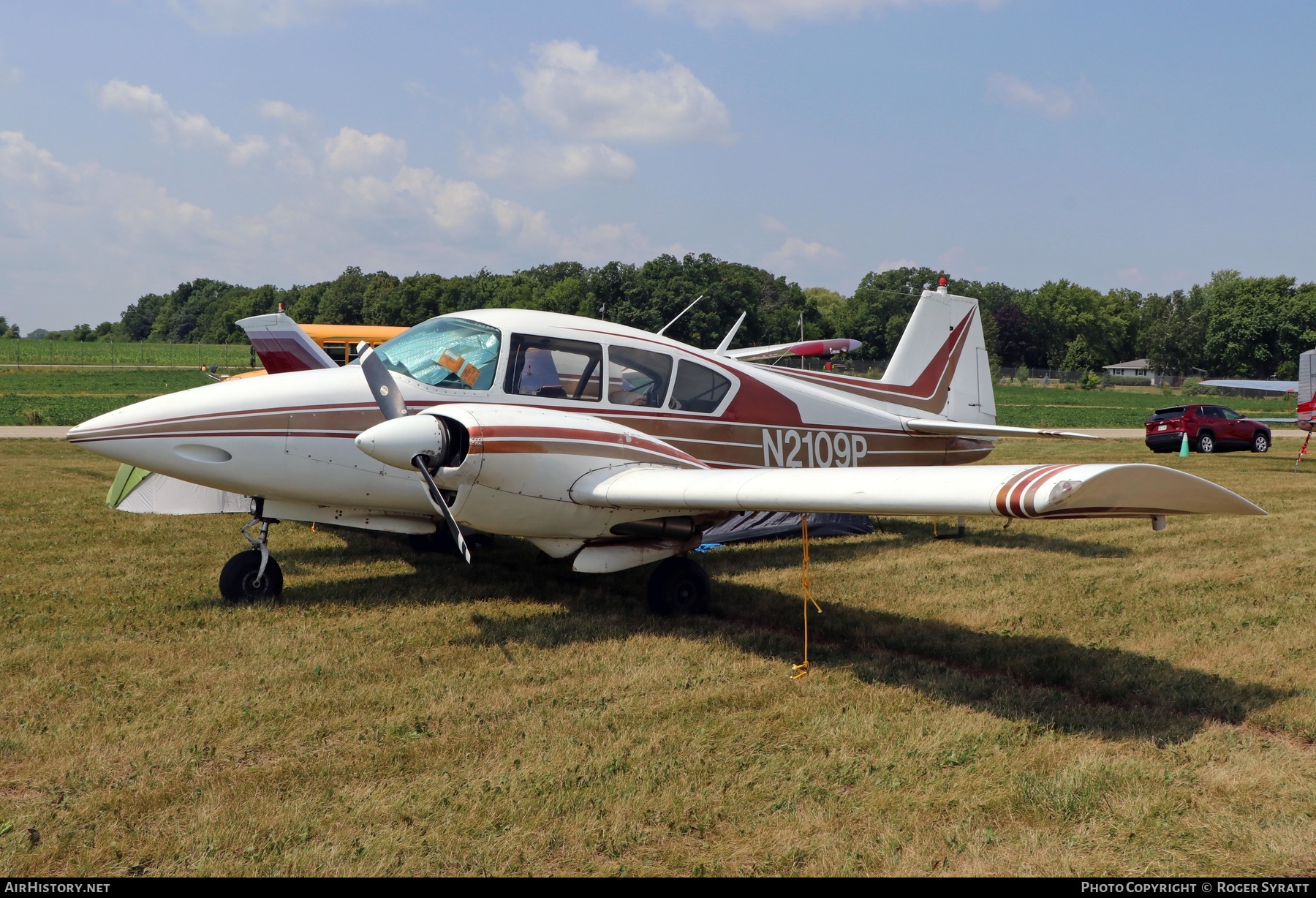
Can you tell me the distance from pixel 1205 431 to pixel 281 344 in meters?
24.0

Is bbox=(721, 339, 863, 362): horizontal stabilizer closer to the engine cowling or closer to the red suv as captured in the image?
the engine cowling

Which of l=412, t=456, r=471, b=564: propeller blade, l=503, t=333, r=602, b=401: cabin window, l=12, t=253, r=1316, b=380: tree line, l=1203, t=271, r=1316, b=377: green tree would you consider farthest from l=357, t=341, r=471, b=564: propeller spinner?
l=1203, t=271, r=1316, b=377: green tree

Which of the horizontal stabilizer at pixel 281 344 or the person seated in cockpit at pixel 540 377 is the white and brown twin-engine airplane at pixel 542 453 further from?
the horizontal stabilizer at pixel 281 344

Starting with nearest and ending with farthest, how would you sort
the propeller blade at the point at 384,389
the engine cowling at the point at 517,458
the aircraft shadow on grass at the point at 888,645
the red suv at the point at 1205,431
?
the aircraft shadow on grass at the point at 888,645, the engine cowling at the point at 517,458, the propeller blade at the point at 384,389, the red suv at the point at 1205,431

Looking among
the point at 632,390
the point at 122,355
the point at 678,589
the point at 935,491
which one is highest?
the point at 122,355

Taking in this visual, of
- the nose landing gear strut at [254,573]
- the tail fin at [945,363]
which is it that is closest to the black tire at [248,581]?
the nose landing gear strut at [254,573]

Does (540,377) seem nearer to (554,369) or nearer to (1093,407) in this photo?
(554,369)

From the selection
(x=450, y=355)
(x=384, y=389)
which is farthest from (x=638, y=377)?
(x=384, y=389)

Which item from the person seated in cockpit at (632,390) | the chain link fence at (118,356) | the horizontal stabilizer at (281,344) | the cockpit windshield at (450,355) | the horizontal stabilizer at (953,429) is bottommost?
the horizontal stabilizer at (953,429)

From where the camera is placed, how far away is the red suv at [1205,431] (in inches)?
953

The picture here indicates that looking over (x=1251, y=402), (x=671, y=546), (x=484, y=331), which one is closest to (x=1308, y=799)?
(x=671, y=546)

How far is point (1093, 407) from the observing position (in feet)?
174

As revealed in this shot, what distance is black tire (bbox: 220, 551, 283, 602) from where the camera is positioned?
7.29 metres

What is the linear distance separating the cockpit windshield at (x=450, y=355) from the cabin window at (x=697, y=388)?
5.92 feet
